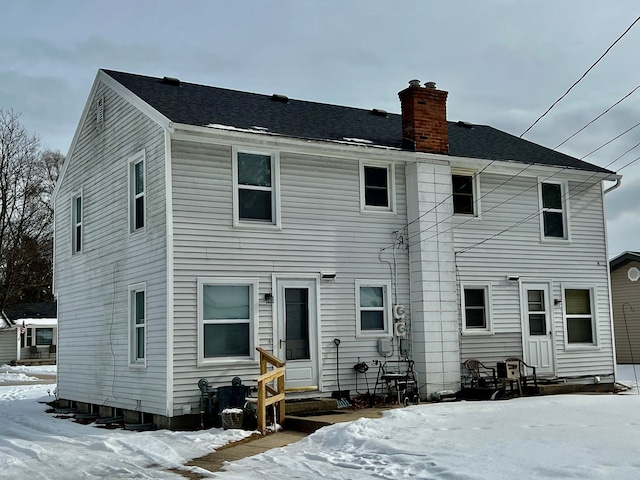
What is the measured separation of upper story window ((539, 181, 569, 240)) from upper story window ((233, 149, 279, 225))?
6812 mm

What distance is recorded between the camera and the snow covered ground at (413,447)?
8.06 meters

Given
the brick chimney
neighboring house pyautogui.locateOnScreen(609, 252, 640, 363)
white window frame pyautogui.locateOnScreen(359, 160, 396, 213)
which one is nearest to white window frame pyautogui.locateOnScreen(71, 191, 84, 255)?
white window frame pyautogui.locateOnScreen(359, 160, 396, 213)

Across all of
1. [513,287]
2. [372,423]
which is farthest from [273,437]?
[513,287]

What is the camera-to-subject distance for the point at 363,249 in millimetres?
15234

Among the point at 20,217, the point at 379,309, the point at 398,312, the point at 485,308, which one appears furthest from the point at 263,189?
the point at 20,217

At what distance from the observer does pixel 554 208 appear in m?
17.8

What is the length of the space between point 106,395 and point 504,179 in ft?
32.5

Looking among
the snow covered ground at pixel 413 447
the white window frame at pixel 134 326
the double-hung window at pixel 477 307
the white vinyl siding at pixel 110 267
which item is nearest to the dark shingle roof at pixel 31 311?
the white vinyl siding at pixel 110 267

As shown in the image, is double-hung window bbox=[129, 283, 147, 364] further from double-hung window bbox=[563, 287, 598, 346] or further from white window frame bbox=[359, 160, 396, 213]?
double-hung window bbox=[563, 287, 598, 346]

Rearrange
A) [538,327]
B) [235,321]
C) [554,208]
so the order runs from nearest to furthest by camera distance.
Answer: [235,321] → [538,327] → [554,208]

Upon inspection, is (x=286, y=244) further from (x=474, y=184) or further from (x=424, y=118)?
(x=474, y=184)

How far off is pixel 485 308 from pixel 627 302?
47.4 ft

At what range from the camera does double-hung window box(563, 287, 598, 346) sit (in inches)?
688

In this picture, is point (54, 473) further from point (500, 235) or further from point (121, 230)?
point (500, 235)
